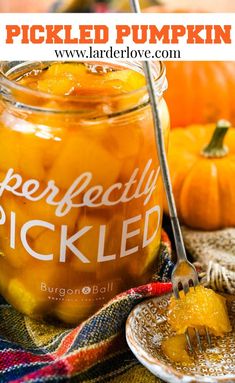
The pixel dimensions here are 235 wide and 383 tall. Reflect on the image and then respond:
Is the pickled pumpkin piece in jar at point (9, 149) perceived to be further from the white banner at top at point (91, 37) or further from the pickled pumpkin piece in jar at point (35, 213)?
the white banner at top at point (91, 37)

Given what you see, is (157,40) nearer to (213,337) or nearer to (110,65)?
(110,65)

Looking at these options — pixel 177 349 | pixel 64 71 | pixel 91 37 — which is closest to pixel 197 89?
pixel 91 37

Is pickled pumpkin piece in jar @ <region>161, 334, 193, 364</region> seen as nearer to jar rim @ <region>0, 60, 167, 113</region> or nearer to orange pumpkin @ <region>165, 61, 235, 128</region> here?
jar rim @ <region>0, 60, 167, 113</region>

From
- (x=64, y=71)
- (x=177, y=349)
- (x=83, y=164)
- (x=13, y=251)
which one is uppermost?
(x=64, y=71)

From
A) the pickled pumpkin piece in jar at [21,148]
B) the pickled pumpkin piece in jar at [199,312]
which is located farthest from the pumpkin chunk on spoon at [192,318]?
the pickled pumpkin piece in jar at [21,148]

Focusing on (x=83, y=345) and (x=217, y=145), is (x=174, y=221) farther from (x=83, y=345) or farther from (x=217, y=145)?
(x=217, y=145)

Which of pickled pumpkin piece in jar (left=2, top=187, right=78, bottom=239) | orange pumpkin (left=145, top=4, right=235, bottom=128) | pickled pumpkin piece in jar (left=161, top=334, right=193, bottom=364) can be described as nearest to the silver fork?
pickled pumpkin piece in jar (left=161, top=334, right=193, bottom=364)
